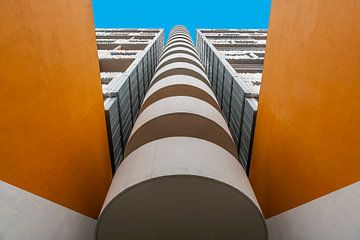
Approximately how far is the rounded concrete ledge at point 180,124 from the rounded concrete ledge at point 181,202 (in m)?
2.43

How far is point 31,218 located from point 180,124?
466 cm

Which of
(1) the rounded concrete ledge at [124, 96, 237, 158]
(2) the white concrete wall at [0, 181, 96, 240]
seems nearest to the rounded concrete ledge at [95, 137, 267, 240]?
(2) the white concrete wall at [0, 181, 96, 240]

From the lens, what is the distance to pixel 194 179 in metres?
4.32

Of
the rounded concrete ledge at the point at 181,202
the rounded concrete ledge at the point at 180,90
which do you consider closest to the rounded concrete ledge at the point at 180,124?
the rounded concrete ledge at the point at 180,90

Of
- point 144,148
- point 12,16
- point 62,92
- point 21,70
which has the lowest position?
point 144,148

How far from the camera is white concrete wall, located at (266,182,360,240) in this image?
358 centimetres

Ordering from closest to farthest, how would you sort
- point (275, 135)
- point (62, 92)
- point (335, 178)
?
point (335, 178), point (62, 92), point (275, 135)

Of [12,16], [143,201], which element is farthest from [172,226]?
[12,16]

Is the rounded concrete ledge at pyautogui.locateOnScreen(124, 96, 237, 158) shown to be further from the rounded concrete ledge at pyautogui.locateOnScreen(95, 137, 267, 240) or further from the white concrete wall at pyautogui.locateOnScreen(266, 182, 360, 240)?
the white concrete wall at pyautogui.locateOnScreen(266, 182, 360, 240)

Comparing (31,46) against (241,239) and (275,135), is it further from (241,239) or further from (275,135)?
(275,135)

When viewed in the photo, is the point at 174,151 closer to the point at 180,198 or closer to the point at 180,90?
the point at 180,198

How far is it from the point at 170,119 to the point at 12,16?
183 inches

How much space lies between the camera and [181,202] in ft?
14.9

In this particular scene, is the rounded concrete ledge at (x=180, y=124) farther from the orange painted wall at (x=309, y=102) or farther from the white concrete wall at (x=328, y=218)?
the white concrete wall at (x=328, y=218)
